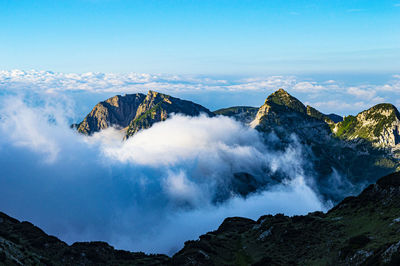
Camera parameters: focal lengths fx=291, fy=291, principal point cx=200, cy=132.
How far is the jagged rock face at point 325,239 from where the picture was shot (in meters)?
69.6

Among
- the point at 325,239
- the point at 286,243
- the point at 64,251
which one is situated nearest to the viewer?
the point at 325,239

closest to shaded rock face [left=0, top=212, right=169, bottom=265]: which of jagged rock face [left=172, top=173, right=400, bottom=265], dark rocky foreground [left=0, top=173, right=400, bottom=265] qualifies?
dark rocky foreground [left=0, top=173, right=400, bottom=265]

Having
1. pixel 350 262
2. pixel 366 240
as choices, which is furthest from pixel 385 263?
pixel 366 240

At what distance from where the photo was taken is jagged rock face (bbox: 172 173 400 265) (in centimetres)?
6962

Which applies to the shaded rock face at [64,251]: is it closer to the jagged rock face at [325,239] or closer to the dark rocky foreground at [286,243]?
the dark rocky foreground at [286,243]

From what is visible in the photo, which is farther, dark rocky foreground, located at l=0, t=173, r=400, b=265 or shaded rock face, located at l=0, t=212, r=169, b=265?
shaded rock face, located at l=0, t=212, r=169, b=265

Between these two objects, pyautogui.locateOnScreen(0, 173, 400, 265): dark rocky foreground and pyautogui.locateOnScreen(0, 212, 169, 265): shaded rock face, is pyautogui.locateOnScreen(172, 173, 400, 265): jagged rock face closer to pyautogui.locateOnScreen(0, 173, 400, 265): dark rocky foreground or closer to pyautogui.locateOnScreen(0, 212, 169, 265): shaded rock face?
pyautogui.locateOnScreen(0, 173, 400, 265): dark rocky foreground

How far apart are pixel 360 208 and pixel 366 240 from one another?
121 ft

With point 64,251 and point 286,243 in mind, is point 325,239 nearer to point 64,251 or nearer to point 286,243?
point 286,243

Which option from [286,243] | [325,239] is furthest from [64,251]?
[325,239]

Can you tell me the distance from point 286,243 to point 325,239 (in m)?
13.0

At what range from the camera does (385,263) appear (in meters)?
50.5

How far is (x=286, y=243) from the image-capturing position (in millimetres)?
96875

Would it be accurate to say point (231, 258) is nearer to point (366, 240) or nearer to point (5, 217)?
point (366, 240)
